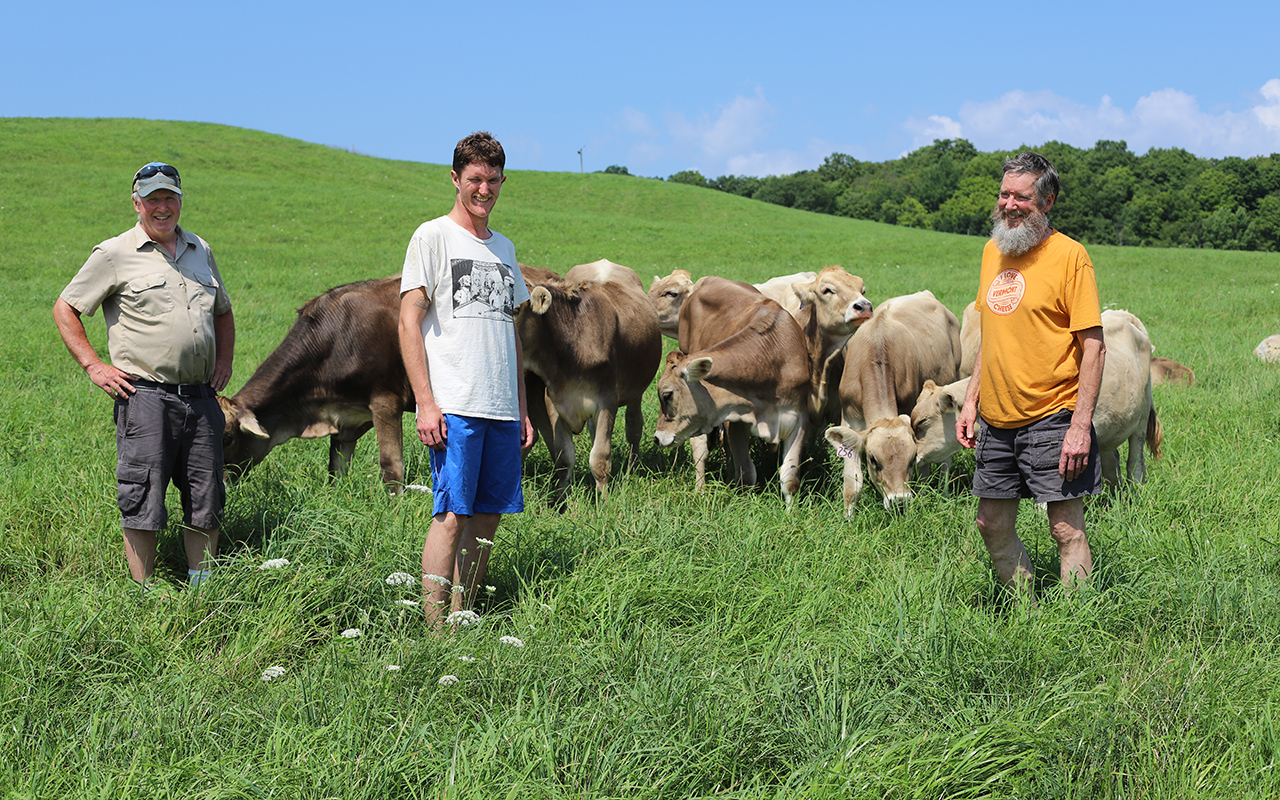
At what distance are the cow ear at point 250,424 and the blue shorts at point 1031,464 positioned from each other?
4860 mm

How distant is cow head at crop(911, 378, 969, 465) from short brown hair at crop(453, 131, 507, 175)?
12.9ft

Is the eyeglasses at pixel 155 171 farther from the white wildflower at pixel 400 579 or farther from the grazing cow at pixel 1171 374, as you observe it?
the grazing cow at pixel 1171 374

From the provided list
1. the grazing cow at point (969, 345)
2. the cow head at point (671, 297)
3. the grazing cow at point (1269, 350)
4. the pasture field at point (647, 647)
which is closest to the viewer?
the pasture field at point (647, 647)

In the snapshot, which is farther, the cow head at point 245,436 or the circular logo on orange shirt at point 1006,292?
the cow head at point 245,436

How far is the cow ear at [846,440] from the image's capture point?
670 centimetres

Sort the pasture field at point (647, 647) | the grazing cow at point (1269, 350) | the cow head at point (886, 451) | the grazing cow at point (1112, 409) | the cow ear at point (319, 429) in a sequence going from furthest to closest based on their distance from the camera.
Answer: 1. the grazing cow at point (1269, 350)
2. the cow ear at point (319, 429)
3. the grazing cow at point (1112, 409)
4. the cow head at point (886, 451)
5. the pasture field at point (647, 647)

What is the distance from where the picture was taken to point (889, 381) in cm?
742

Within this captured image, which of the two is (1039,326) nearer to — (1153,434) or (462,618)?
(462,618)

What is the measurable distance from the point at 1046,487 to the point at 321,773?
11.2 ft

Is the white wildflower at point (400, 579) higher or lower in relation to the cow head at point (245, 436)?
lower

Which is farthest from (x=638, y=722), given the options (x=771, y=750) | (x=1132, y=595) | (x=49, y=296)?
(x=49, y=296)

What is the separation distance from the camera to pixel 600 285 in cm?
868

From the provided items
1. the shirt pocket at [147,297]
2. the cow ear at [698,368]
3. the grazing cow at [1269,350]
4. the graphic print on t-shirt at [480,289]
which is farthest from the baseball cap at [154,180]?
the grazing cow at [1269,350]

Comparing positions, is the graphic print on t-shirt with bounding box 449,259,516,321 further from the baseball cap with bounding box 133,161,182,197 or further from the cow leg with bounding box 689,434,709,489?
the cow leg with bounding box 689,434,709,489
